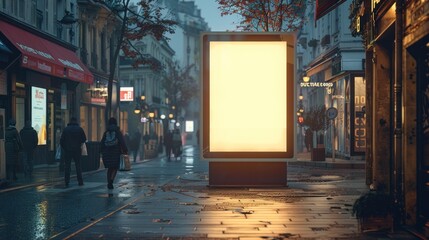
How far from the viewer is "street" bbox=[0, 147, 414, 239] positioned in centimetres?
958

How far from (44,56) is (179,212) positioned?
56.3 feet

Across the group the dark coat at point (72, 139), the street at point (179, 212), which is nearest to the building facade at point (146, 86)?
the dark coat at point (72, 139)

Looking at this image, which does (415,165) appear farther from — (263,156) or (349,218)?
(263,156)

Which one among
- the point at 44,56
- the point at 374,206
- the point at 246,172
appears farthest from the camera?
the point at 44,56

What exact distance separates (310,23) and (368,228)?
1725 inches

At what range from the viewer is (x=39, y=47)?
27984 mm

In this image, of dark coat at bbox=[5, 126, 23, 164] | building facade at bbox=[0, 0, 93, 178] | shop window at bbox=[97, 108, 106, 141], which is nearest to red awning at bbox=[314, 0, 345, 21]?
dark coat at bbox=[5, 126, 23, 164]

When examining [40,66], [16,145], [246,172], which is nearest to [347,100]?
[40,66]

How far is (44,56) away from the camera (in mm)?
27594

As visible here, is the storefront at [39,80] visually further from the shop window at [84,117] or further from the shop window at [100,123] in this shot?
the shop window at [100,123]

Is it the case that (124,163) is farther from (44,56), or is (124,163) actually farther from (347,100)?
(347,100)

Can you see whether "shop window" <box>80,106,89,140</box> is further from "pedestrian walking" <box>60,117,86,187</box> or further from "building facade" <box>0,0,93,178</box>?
"pedestrian walking" <box>60,117,86,187</box>

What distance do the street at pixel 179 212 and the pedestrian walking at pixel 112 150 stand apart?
0.48 meters

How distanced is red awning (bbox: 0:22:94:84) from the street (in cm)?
783
